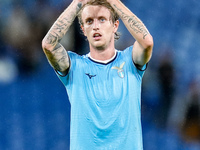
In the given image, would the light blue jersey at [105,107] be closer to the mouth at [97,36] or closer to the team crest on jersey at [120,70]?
the team crest on jersey at [120,70]

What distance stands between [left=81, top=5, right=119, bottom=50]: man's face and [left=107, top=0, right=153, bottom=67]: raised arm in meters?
0.10

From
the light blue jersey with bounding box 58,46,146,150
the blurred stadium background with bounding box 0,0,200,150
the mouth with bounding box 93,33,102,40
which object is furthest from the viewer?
the blurred stadium background with bounding box 0,0,200,150

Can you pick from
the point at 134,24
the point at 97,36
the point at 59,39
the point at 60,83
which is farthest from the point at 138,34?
the point at 60,83

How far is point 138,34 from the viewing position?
7.03ft

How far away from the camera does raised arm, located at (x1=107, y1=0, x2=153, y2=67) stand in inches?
84.0

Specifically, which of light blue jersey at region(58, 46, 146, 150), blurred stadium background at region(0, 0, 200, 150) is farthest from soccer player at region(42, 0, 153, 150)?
blurred stadium background at region(0, 0, 200, 150)

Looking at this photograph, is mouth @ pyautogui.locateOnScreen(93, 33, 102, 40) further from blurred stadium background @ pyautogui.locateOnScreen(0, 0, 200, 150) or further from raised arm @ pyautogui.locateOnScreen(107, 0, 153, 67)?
blurred stadium background @ pyautogui.locateOnScreen(0, 0, 200, 150)

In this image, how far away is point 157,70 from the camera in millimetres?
3521

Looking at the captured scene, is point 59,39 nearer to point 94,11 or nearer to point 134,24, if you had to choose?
point 94,11

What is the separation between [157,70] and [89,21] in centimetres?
148

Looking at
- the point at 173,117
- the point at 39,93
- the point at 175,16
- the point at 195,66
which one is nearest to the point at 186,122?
the point at 173,117

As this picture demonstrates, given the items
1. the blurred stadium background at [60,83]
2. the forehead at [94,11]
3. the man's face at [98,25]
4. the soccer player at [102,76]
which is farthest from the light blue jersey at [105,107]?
the blurred stadium background at [60,83]

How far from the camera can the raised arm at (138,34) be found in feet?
7.00

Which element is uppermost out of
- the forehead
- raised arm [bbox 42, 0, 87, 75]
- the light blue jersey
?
the forehead
